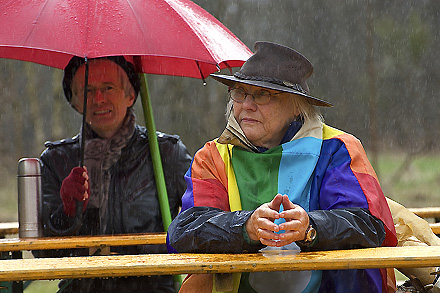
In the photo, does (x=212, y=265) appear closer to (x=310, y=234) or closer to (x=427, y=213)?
(x=310, y=234)

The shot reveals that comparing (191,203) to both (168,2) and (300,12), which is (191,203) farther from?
(300,12)

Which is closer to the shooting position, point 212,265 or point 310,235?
point 212,265

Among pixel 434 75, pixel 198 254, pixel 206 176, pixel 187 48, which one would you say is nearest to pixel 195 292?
pixel 198 254

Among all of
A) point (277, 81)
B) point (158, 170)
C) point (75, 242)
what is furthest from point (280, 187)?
point (158, 170)

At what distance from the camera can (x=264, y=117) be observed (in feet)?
8.74

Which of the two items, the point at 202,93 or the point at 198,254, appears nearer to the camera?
the point at 198,254

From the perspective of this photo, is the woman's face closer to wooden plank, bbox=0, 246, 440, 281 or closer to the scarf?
wooden plank, bbox=0, 246, 440, 281

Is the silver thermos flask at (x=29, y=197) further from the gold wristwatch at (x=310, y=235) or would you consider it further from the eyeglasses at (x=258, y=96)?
the gold wristwatch at (x=310, y=235)

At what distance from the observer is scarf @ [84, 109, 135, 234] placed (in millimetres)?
3527

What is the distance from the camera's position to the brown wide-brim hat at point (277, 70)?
2.62 m

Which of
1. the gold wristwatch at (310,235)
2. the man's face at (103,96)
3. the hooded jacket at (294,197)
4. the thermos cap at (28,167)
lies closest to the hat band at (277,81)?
the hooded jacket at (294,197)

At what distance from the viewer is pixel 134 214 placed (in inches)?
141

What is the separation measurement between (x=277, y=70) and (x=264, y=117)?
0.61ft

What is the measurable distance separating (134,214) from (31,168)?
57 centimetres
